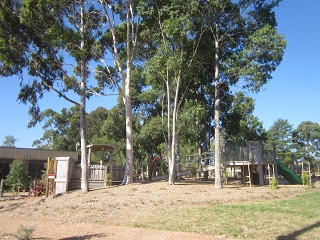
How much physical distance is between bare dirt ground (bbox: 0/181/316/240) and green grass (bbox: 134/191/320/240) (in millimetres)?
501

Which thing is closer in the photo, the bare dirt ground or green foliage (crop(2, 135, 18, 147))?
the bare dirt ground

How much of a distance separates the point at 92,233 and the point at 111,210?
11.0 ft

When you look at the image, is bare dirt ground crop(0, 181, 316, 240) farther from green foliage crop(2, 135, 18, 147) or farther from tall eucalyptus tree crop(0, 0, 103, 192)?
green foliage crop(2, 135, 18, 147)

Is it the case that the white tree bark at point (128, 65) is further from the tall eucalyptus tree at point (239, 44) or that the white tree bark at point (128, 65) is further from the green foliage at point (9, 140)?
the green foliage at point (9, 140)

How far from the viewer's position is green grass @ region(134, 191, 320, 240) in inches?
335

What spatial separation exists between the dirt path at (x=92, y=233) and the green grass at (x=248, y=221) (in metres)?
0.57

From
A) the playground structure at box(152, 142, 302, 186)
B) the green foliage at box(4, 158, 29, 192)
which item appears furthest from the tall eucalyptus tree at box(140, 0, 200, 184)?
the green foliage at box(4, 158, 29, 192)

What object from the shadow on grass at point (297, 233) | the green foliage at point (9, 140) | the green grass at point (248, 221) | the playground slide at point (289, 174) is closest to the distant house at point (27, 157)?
the playground slide at point (289, 174)

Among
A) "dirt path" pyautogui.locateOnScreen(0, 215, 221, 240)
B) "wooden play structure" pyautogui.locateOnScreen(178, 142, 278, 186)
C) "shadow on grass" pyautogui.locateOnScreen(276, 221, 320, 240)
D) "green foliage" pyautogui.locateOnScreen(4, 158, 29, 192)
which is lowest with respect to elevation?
"dirt path" pyautogui.locateOnScreen(0, 215, 221, 240)

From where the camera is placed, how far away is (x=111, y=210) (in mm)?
12195

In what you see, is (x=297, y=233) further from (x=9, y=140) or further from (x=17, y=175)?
(x=9, y=140)

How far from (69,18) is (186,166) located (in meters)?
14.7

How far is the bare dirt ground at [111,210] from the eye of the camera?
8.81 metres

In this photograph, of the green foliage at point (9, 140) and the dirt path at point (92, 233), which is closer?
the dirt path at point (92, 233)
